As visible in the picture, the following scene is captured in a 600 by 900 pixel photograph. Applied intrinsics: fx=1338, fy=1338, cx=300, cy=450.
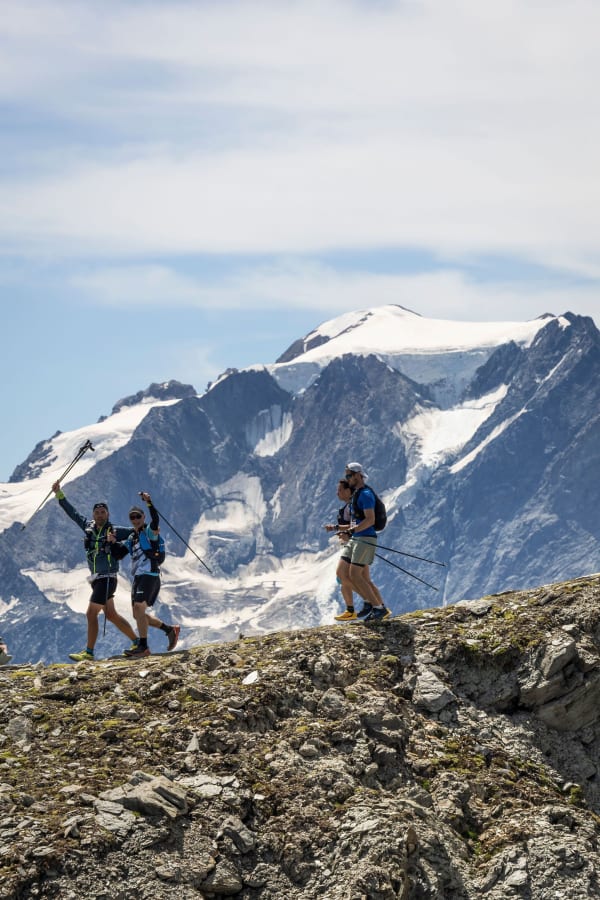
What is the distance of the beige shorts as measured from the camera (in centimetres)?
2439

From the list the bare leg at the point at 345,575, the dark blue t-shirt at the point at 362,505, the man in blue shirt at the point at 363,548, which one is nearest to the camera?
the man in blue shirt at the point at 363,548

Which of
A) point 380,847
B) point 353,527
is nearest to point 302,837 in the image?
point 380,847

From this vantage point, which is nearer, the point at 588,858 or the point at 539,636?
the point at 588,858

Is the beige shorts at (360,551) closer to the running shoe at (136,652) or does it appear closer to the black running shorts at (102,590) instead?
the running shoe at (136,652)

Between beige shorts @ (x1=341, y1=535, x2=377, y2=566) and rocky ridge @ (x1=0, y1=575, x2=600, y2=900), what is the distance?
165 centimetres

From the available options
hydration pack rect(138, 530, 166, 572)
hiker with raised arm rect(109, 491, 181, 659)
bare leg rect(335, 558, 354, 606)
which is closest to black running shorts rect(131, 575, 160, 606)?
hiker with raised arm rect(109, 491, 181, 659)

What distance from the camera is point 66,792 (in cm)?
1675

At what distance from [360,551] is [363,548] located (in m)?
0.08

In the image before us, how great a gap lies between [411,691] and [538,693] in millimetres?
1966

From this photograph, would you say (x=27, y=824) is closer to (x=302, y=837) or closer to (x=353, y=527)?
(x=302, y=837)

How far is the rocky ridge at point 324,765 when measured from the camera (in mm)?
16141

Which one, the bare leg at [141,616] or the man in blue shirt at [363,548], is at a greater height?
the man in blue shirt at [363,548]

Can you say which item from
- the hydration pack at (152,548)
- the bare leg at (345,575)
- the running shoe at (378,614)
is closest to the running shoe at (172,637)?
the hydration pack at (152,548)

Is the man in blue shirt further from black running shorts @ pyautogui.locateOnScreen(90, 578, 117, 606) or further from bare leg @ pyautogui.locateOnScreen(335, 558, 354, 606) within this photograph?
black running shorts @ pyautogui.locateOnScreen(90, 578, 117, 606)
